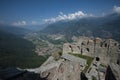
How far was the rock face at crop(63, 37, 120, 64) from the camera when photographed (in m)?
25.8

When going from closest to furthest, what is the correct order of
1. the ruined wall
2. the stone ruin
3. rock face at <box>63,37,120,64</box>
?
the ruined wall → the stone ruin → rock face at <box>63,37,120,64</box>

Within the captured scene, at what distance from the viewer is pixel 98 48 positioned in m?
28.5

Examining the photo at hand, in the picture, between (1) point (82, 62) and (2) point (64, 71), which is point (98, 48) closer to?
(1) point (82, 62)

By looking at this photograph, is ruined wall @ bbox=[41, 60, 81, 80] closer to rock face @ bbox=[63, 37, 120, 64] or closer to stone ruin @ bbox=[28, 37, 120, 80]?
stone ruin @ bbox=[28, 37, 120, 80]

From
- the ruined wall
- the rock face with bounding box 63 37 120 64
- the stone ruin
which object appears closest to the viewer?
the ruined wall

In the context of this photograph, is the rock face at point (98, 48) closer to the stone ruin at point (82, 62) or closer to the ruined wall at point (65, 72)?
the stone ruin at point (82, 62)

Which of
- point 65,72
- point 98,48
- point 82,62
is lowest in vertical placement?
point 65,72

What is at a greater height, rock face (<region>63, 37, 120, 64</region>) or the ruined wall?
rock face (<region>63, 37, 120, 64</region>)

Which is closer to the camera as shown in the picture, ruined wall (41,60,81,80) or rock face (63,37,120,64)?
ruined wall (41,60,81,80)

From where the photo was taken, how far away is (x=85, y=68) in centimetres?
2511

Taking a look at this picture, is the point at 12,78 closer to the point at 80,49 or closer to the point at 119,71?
the point at 119,71

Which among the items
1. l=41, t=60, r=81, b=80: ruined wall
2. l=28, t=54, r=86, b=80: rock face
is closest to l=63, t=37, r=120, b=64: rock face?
l=28, t=54, r=86, b=80: rock face

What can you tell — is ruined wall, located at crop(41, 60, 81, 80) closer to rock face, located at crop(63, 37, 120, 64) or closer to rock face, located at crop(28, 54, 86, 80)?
rock face, located at crop(28, 54, 86, 80)

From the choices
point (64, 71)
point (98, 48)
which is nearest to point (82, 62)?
point (98, 48)
